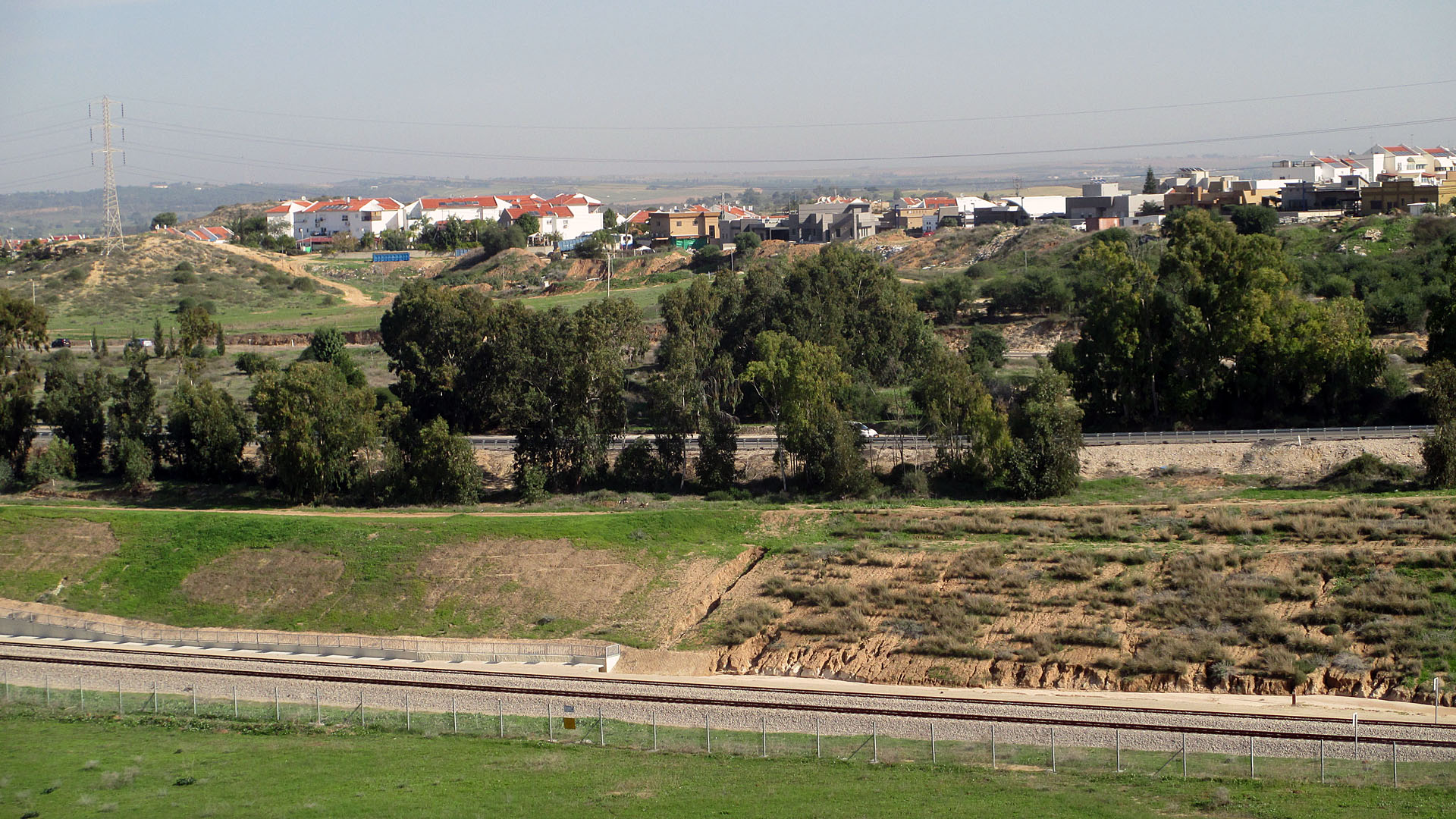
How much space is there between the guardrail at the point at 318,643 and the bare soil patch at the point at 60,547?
3.05 metres

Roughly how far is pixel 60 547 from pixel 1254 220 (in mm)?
78601

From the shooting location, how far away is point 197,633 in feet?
121

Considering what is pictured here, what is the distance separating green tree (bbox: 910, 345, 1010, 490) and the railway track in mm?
19317

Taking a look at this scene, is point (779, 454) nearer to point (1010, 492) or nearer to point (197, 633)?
point (1010, 492)

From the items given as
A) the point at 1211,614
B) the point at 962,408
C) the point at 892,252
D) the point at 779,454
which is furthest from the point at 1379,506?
the point at 892,252

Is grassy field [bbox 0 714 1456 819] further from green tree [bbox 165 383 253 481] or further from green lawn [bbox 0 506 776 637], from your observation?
green tree [bbox 165 383 253 481]

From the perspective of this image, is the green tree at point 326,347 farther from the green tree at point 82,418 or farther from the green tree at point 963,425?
the green tree at point 963,425

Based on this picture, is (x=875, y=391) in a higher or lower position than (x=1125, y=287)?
lower

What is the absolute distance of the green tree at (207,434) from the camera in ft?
172

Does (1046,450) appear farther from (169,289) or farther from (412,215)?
(412,215)

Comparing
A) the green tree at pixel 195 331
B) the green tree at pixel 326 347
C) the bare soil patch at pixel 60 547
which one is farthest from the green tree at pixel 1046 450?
the green tree at pixel 195 331

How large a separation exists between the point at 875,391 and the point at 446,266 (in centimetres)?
7421

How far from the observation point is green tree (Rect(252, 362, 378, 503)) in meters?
48.7

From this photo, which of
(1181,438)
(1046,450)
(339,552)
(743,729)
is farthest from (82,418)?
(1181,438)
